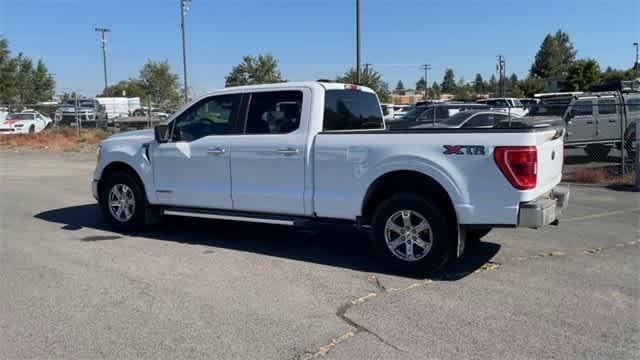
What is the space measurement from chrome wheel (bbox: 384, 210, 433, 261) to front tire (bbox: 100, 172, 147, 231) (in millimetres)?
3561

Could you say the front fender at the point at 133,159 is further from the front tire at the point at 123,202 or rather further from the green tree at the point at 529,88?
the green tree at the point at 529,88

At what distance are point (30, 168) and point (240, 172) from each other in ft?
43.5

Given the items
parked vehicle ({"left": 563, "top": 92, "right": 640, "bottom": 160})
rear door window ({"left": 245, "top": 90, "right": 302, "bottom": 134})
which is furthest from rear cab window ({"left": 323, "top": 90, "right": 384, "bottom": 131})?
parked vehicle ({"left": 563, "top": 92, "right": 640, "bottom": 160})

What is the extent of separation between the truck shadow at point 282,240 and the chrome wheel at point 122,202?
0.26 meters

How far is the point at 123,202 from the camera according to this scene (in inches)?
323

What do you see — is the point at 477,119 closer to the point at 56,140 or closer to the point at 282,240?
→ the point at 282,240

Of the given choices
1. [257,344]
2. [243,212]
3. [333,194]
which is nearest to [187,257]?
[243,212]

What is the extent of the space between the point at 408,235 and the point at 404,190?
463 millimetres

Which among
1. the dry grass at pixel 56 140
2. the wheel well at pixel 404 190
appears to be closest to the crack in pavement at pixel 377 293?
the wheel well at pixel 404 190

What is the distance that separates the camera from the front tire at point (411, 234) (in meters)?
5.91

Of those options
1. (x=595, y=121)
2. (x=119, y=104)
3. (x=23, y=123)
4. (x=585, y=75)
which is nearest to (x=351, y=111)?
(x=595, y=121)

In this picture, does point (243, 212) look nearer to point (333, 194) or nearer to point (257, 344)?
point (333, 194)

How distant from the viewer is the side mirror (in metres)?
7.67

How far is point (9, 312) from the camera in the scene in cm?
500
